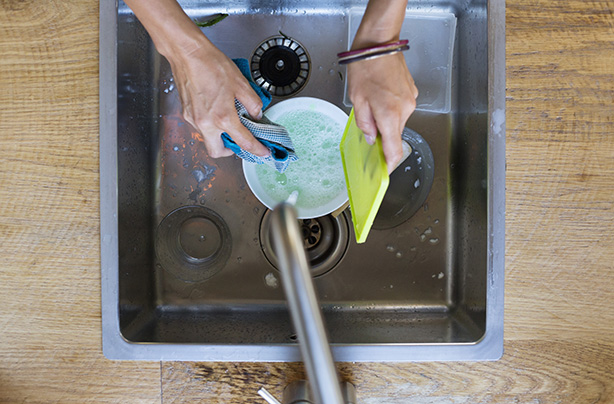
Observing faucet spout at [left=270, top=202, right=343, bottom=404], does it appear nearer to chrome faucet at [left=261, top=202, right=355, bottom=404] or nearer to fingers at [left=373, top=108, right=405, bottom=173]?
chrome faucet at [left=261, top=202, right=355, bottom=404]

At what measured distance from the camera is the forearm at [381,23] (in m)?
0.57

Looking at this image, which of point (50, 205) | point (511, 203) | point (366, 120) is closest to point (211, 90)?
point (366, 120)

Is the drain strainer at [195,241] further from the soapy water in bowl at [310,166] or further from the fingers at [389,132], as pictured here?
the fingers at [389,132]

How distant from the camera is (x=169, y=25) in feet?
1.85

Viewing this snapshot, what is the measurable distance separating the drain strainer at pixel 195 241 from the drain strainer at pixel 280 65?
0.26m

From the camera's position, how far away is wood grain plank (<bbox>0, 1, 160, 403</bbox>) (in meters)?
0.69

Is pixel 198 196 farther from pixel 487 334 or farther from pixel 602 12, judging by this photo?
pixel 602 12

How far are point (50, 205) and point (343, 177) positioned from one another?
46 cm

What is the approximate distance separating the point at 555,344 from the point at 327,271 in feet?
1.22

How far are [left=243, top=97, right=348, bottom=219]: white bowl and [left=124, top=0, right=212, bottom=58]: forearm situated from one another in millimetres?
206

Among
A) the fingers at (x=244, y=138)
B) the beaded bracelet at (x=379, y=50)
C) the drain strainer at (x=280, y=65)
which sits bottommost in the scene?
the fingers at (x=244, y=138)

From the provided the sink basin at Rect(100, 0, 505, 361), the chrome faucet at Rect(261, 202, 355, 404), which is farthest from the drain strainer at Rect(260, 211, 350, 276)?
the chrome faucet at Rect(261, 202, 355, 404)

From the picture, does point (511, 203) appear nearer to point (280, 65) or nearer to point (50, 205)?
point (280, 65)

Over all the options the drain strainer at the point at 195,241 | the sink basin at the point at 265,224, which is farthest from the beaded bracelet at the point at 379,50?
the drain strainer at the point at 195,241
